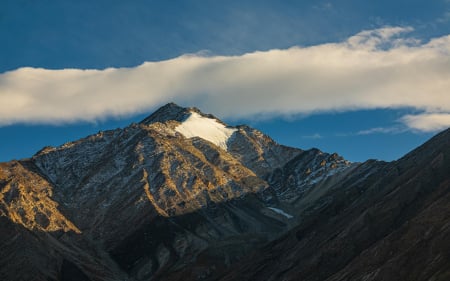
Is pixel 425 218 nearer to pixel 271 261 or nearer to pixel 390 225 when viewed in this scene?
pixel 390 225

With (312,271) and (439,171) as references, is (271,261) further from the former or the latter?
(439,171)

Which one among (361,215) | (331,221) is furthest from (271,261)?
(361,215)

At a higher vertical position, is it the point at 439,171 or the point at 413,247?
the point at 439,171

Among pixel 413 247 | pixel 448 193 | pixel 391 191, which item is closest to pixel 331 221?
pixel 391 191

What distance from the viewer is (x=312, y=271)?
520 ft

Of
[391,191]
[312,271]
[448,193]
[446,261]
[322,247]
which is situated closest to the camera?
[446,261]

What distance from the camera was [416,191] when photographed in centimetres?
17288

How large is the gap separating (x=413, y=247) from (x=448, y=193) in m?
24.5

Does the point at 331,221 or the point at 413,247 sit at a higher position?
the point at 331,221

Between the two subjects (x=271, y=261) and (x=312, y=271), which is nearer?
(x=312, y=271)

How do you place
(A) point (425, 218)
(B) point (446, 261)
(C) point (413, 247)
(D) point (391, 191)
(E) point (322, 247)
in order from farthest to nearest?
(D) point (391, 191) → (E) point (322, 247) → (A) point (425, 218) → (C) point (413, 247) → (B) point (446, 261)

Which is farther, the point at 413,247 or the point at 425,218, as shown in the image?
the point at 425,218

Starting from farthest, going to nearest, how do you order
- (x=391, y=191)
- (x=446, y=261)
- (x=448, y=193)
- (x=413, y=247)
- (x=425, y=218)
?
(x=391, y=191) < (x=448, y=193) < (x=425, y=218) < (x=413, y=247) < (x=446, y=261)

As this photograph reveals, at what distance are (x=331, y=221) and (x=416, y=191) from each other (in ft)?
110
